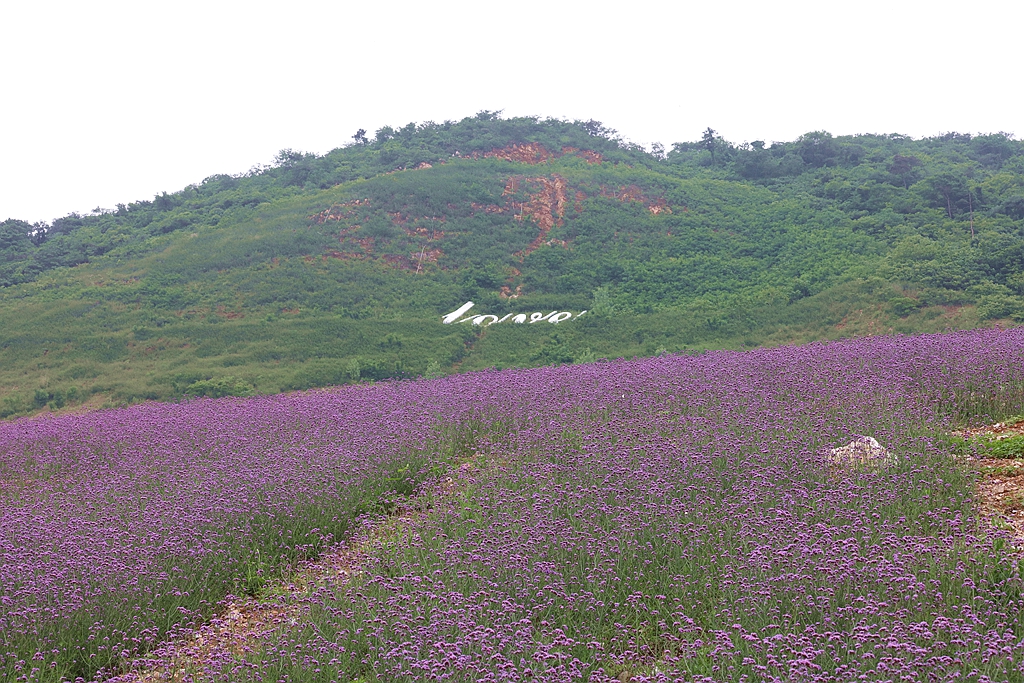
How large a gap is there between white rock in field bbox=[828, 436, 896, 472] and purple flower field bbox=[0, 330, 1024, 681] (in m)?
0.07

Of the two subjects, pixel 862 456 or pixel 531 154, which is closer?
pixel 862 456

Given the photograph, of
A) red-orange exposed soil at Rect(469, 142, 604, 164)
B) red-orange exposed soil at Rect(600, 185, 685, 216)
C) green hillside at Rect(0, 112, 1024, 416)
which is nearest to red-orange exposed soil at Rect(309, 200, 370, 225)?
green hillside at Rect(0, 112, 1024, 416)

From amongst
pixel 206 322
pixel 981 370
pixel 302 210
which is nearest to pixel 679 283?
pixel 206 322

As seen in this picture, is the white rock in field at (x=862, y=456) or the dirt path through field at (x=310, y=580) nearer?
Answer: the dirt path through field at (x=310, y=580)

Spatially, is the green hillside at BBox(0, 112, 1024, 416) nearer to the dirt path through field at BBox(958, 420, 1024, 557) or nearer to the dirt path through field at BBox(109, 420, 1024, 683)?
the dirt path through field at BBox(109, 420, 1024, 683)

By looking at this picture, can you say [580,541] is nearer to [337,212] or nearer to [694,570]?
[694,570]

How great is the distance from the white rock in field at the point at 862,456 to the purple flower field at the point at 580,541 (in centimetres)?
7

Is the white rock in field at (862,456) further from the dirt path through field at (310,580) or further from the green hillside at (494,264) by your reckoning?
the green hillside at (494,264)

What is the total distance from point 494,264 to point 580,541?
28.0m

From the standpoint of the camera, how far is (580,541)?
4.49 metres

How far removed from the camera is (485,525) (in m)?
5.07

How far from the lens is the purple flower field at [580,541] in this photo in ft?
11.3

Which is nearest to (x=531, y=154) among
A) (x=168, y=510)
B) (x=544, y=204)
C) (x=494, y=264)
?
(x=544, y=204)

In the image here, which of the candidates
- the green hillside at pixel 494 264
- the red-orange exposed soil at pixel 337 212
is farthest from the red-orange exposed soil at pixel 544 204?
the red-orange exposed soil at pixel 337 212
